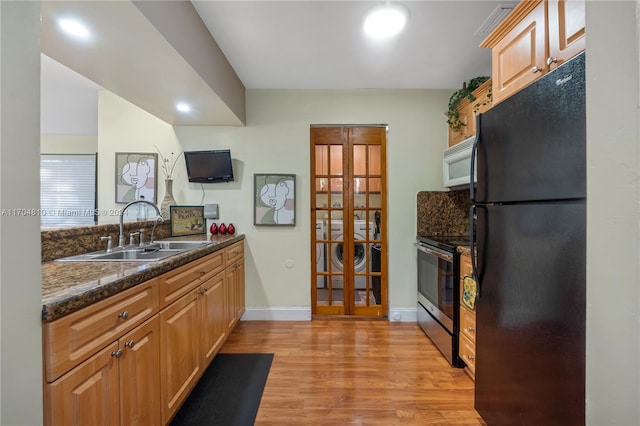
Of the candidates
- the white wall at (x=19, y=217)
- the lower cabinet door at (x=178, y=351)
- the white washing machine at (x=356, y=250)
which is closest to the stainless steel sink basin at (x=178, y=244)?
the lower cabinet door at (x=178, y=351)

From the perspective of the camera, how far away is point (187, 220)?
271 centimetres

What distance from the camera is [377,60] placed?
7.56ft

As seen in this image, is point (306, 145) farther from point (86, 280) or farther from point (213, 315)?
point (86, 280)

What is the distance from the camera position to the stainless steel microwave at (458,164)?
2248mm

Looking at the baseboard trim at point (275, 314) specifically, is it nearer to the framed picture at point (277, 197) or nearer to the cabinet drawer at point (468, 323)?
the framed picture at point (277, 197)

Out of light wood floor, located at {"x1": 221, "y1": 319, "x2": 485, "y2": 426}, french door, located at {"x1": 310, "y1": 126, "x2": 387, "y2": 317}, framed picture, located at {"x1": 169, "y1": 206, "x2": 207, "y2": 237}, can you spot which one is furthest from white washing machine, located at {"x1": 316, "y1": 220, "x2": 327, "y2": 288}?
framed picture, located at {"x1": 169, "y1": 206, "x2": 207, "y2": 237}

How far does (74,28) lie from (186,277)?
1379 millimetres

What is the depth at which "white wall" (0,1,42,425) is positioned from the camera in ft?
1.80

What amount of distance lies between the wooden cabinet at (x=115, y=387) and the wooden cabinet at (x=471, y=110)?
266 centimetres

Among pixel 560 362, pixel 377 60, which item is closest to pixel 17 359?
pixel 560 362

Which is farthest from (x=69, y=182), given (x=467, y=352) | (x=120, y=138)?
(x=467, y=352)

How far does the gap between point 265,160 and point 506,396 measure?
2627 millimetres

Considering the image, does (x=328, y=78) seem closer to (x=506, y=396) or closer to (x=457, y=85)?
(x=457, y=85)

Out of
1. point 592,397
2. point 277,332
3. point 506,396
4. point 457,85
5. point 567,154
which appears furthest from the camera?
point 457,85
